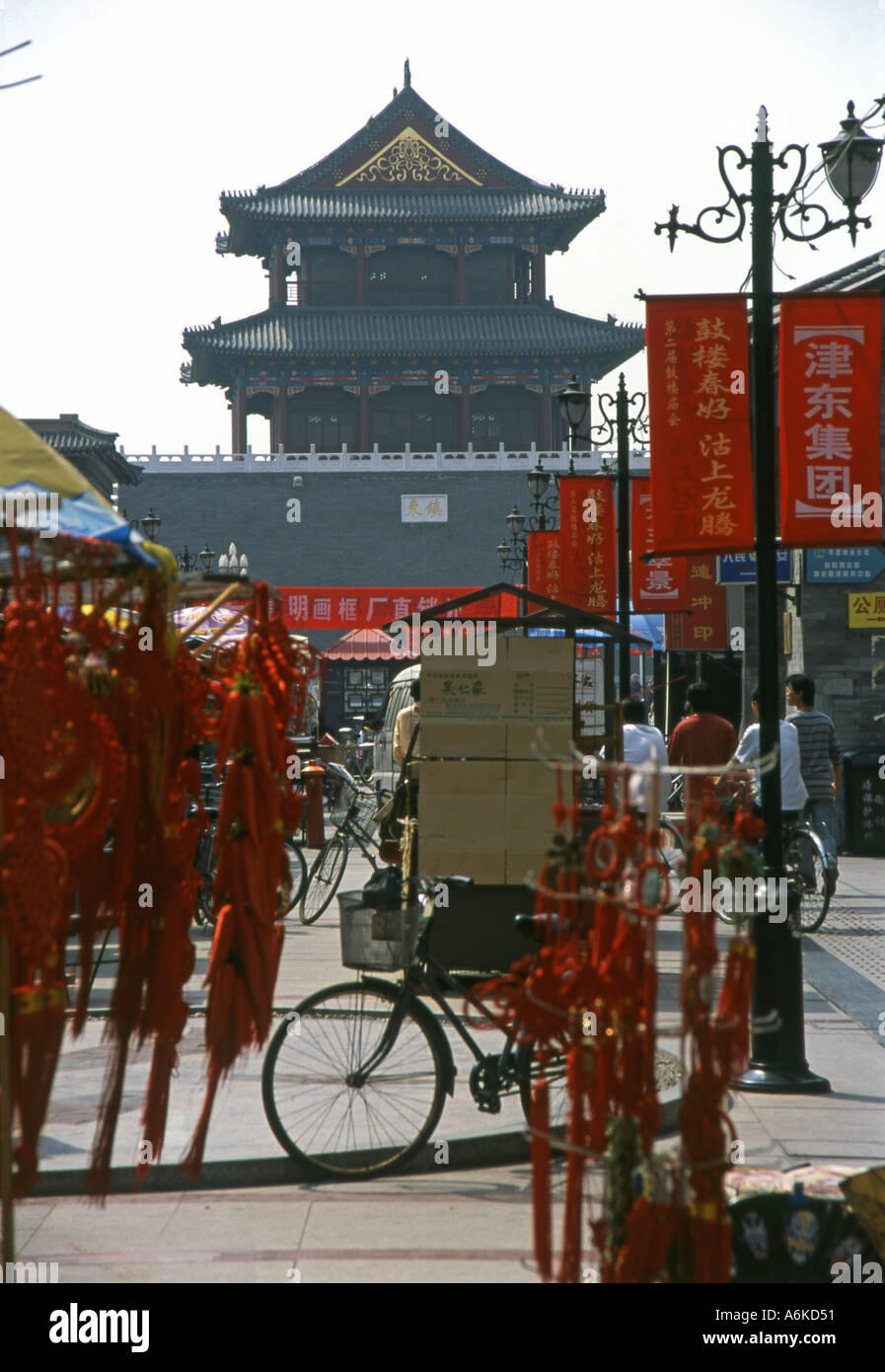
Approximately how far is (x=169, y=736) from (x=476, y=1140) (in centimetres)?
213

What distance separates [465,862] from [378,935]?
216 centimetres

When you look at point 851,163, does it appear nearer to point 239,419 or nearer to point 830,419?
point 830,419

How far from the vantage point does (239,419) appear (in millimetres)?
46719

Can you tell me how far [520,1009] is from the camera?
2.82m

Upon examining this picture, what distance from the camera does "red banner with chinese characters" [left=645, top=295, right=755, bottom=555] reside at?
289 inches

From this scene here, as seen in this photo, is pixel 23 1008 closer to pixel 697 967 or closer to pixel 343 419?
pixel 697 967

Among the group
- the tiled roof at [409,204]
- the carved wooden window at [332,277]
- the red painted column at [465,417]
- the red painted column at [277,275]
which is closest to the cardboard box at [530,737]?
the red painted column at [465,417]

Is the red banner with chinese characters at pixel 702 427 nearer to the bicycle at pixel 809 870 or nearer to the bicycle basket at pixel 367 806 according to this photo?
the bicycle at pixel 809 870

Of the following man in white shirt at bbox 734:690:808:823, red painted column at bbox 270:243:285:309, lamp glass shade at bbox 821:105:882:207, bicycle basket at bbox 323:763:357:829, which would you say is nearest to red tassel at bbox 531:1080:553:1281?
lamp glass shade at bbox 821:105:882:207

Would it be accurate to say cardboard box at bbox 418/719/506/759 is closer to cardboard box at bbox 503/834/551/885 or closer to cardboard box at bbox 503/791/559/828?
cardboard box at bbox 503/791/559/828

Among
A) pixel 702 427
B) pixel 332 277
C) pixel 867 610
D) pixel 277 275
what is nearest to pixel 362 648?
pixel 332 277

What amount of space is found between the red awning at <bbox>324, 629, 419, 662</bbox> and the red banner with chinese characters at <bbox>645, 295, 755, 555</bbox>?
25417mm

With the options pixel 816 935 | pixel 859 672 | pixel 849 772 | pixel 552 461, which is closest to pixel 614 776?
pixel 816 935

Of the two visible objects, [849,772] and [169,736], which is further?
[849,772]
